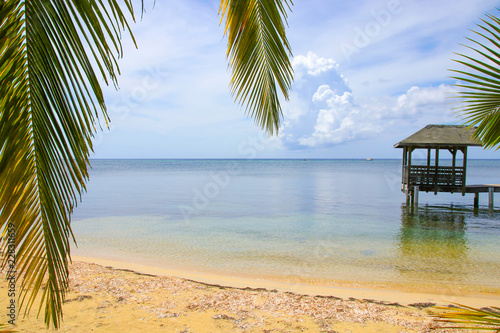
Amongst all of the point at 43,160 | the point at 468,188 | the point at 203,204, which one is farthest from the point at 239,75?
the point at 468,188

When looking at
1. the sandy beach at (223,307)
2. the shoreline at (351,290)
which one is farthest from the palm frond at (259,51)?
the shoreline at (351,290)

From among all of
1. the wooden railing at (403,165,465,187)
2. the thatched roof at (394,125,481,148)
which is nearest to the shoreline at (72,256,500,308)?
the thatched roof at (394,125,481,148)

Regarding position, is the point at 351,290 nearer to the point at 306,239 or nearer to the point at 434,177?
the point at 306,239

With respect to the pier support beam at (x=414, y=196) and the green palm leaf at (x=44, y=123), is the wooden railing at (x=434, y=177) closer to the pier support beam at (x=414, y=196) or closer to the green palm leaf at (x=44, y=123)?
the pier support beam at (x=414, y=196)

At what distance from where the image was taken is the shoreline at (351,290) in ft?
23.1

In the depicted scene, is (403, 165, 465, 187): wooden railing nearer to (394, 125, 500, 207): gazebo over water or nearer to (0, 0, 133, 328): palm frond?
(394, 125, 500, 207): gazebo over water

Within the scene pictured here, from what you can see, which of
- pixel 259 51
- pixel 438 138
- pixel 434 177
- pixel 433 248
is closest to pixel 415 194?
pixel 434 177

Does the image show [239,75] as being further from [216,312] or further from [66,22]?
[216,312]

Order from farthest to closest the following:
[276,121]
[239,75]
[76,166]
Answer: [276,121] → [239,75] → [76,166]

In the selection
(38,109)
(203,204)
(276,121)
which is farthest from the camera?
(203,204)

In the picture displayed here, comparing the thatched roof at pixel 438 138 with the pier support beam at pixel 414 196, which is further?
the pier support beam at pixel 414 196

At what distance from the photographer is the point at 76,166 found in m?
1.62

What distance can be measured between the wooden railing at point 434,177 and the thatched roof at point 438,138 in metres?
1.53

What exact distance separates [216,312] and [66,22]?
5.02 m
